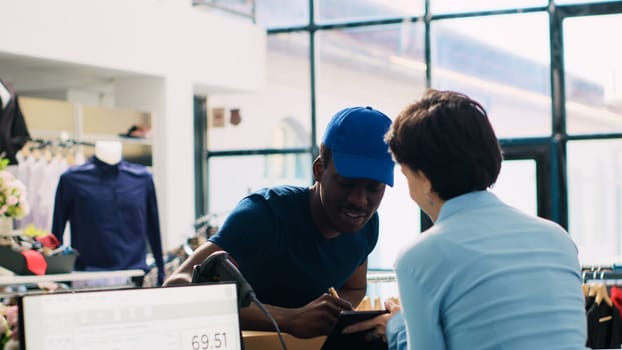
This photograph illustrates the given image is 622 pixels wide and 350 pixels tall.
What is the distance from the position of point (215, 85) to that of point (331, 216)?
6.48m

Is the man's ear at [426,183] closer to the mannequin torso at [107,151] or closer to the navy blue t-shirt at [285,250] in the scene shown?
the navy blue t-shirt at [285,250]

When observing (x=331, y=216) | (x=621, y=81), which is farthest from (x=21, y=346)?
(x=621, y=81)

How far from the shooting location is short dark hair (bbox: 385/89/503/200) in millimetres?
1693

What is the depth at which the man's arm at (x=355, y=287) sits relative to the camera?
2723 mm

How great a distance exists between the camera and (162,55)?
8.05 m

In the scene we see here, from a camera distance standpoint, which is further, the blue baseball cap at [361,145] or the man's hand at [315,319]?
the blue baseball cap at [361,145]

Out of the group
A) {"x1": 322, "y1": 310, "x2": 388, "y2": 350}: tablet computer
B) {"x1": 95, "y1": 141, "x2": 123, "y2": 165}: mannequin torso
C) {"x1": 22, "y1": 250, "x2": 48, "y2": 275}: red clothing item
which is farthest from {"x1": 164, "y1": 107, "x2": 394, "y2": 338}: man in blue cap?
{"x1": 95, "y1": 141, "x2": 123, "y2": 165}: mannequin torso

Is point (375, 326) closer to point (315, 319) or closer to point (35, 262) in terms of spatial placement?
point (315, 319)

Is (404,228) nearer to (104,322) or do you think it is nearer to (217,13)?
(217,13)

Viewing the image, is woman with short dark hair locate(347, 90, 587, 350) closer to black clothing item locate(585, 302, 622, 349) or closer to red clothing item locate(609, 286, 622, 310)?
black clothing item locate(585, 302, 622, 349)

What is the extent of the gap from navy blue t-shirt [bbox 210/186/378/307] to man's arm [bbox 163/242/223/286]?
96 millimetres

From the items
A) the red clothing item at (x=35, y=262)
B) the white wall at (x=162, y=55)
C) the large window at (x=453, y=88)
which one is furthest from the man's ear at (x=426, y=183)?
the large window at (x=453, y=88)

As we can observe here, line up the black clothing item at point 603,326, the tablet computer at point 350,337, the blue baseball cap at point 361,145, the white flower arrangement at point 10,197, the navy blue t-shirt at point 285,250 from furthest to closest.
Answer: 1. the white flower arrangement at point 10,197
2. the black clothing item at point 603,326
3. the navy blue t-shirt at point 285,250
4. the blue baseball cap at point 361,145
5. the tablet computer at point 350,337

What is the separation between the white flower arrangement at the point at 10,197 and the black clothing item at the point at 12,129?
1.39 meters
